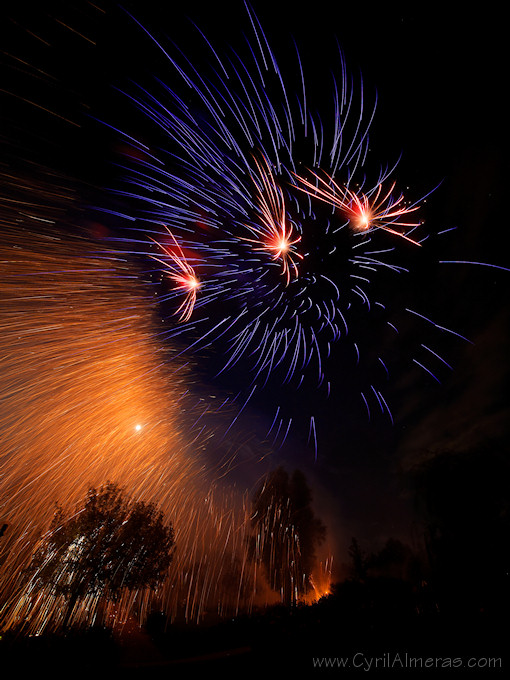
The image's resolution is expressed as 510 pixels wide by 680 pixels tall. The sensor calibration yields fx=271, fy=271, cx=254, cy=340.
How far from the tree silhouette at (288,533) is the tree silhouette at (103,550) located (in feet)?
57.2

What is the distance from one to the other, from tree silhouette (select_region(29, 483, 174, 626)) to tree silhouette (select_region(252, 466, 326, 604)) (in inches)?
687

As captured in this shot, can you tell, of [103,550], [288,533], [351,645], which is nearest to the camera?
[351,645]

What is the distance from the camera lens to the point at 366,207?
349 inches

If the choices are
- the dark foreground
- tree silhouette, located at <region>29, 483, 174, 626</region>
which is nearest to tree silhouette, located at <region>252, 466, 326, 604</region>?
tree silhouette, located at <region>29, 483, 174, 626</region>

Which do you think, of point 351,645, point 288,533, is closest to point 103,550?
point 351,645

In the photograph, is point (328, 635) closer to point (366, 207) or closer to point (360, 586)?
point (360, 586)

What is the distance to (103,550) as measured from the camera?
16453 mm

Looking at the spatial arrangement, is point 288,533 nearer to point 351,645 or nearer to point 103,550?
point 103,550

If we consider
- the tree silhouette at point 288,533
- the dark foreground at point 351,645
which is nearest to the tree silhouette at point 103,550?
the dark foreground at point 351,645

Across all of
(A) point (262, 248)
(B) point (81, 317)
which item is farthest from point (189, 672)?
(A) point (262, 248)

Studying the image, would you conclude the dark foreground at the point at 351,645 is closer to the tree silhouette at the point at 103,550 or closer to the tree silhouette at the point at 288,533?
the tree silhouette at the point at 103,550

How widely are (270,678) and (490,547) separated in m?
18.6

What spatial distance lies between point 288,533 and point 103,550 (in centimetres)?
2584

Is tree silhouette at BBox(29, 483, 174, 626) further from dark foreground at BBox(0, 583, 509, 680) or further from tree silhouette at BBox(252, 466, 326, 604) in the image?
tree silhouette at BBox(252, 466, 326, 604)
